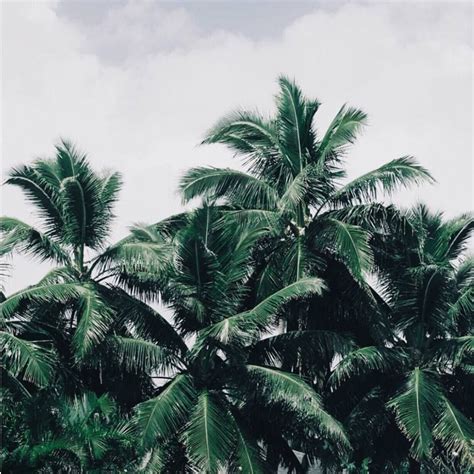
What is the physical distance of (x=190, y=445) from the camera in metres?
18.1

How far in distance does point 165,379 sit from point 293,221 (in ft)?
16.4

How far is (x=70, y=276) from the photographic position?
20391mm

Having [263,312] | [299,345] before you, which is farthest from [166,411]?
[299,345]

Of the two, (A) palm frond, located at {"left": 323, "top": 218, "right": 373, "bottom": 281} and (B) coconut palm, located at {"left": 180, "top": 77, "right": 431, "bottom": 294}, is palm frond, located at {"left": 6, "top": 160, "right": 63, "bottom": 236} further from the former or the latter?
(A) palm frond, located at {"left": 323, "top": 218, "right": 373, "bottom": 281}

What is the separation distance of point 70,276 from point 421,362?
795 cm

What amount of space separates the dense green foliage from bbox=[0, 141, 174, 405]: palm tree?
0.14ft

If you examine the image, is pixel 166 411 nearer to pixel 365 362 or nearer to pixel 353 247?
pixel 365 362

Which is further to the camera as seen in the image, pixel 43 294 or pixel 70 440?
pixel 43 294

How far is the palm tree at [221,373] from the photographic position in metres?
18.3

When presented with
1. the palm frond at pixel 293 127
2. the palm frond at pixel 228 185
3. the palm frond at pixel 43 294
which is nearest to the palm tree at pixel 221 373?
the palm frond at pixel 43 294

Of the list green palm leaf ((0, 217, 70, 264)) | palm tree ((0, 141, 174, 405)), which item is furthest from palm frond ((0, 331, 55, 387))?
green palm leaf ((0, 217, 70, 264))

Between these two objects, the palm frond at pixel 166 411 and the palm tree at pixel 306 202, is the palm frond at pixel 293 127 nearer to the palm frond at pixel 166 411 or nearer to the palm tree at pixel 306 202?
the palm tree at pixel 306 202

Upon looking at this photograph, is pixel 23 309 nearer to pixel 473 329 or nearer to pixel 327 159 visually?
pixel 327 159

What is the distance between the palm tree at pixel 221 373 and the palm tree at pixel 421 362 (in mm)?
1536
